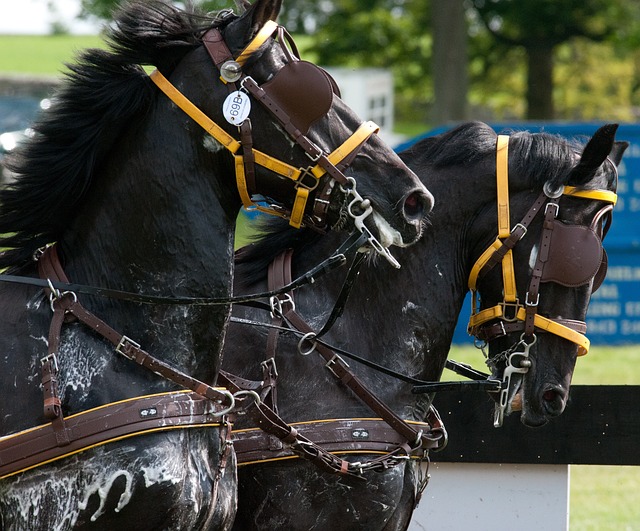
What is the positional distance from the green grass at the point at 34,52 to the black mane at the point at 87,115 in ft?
97.2

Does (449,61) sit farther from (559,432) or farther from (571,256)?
(571,256)

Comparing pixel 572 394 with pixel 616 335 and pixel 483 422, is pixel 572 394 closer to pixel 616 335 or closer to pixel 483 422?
pixel 483 422

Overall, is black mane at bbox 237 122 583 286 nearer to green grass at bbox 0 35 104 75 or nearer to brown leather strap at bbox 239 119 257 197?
brown leather strap at bbox 239 119 257 197

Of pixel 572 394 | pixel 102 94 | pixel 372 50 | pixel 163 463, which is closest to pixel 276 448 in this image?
pixel 163 463

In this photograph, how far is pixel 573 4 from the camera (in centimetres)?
1947

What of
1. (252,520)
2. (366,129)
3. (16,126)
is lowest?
(252,520)

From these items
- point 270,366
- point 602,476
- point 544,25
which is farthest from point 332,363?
point 544,25

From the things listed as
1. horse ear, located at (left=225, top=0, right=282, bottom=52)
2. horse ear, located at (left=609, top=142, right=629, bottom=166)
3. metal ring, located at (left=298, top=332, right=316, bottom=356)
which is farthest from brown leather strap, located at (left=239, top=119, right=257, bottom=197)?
horse ear, located at (left=609, top=142, right=629, bottom=166)

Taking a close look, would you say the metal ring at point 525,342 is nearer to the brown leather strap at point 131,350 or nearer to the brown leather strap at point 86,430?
the brown leather strap at point 131,350

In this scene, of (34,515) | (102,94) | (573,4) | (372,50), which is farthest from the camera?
(372,50)

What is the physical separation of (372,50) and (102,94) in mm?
19263

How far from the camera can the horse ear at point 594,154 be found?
378cm

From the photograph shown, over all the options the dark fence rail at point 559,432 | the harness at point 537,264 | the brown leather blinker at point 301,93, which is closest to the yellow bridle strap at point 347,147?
the brown leather blinker at point 301,93

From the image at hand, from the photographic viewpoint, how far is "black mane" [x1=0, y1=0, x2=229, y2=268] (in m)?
3.09
